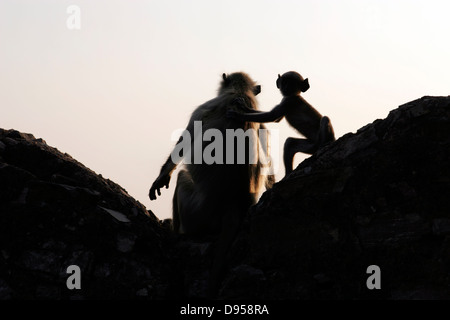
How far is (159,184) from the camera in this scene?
7.61 m

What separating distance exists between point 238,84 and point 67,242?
3537 millimetres

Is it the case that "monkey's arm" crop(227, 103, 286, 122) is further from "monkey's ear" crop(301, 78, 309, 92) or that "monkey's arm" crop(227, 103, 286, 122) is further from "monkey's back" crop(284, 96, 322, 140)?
"monkey's ear" crop(301, 78, 309, 92)

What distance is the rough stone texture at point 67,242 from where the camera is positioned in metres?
6.14

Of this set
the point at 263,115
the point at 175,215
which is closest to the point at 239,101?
the point at 263,115

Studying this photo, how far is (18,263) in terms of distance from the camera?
615 centimetres

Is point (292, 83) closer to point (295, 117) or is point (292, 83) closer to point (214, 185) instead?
point (295, 117)

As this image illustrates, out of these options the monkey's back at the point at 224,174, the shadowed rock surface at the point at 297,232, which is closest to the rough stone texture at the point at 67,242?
the shadowed rock surface at the point at 297,232

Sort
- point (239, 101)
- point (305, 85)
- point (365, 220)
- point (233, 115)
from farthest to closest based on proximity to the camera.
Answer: point (239, 101), point (305, 85), point (233, 115), point (365, 220)

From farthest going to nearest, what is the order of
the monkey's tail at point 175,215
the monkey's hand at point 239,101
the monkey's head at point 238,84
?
the monkey's head at point 238,84, the monkey's tail at point 175,215, the monkey's hand at point 239,101

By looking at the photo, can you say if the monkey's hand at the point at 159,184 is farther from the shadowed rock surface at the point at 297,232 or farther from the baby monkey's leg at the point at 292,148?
the baby monkey's leg at the point at 292,148

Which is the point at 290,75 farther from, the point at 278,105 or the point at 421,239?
the point at 421,239

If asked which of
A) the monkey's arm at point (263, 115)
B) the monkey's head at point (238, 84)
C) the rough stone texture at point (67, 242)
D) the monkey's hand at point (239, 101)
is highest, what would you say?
the monkey's head at point (238, 84)
